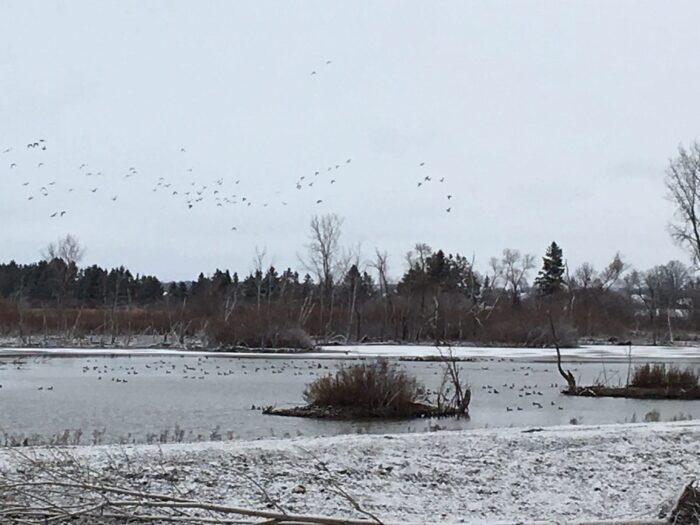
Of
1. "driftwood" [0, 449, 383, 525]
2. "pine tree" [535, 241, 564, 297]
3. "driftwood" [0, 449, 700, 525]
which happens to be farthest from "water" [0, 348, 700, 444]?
"pine tree" [535, 241, 564, 297]

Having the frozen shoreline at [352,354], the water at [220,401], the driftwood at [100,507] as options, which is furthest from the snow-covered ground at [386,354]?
the driftwood at [100,507]

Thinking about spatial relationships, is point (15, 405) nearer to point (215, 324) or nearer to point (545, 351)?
point (215, 324)

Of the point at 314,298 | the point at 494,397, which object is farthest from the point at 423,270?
the point at 494,397

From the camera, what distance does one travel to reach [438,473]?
10.4 m

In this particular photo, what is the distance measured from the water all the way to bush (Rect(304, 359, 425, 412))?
130 cm

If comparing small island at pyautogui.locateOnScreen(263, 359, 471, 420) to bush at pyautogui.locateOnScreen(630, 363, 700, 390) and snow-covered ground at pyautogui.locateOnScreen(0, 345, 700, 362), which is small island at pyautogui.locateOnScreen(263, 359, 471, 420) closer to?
bush at pyautogui.locateOnScreen(630, 363, 700, 390)

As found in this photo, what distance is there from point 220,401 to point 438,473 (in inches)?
549

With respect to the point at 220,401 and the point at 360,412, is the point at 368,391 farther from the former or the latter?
the point at 220,401

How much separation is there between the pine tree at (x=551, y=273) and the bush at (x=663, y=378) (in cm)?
7465

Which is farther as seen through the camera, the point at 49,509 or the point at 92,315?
the point at 92,315

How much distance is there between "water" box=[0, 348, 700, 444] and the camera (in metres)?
18.0

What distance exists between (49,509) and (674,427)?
9.52 meters

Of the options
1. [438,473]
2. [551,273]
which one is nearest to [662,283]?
[551,273]

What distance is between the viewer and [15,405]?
71.3ft
